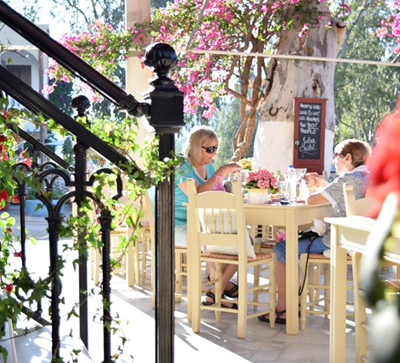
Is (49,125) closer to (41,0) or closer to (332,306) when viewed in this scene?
(332,306)

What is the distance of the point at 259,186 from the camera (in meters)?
4.75

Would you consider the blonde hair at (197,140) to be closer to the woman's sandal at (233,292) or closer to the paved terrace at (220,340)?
the woman's sandal at (233,292)

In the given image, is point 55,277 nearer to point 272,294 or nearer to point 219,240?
point 219,240

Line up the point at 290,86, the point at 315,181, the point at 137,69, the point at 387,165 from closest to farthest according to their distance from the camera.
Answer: the point at 387,165
the point at 315,181
the point at 137,69
the point at 290,86

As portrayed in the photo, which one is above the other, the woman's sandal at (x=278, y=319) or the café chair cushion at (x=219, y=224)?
the café chair cushion at (x=219, y=224)

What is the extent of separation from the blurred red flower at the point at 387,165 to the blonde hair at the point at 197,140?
15.2ft

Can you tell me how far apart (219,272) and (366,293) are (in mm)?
4276

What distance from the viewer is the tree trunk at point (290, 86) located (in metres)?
9.23

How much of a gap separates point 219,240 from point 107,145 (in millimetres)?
2713

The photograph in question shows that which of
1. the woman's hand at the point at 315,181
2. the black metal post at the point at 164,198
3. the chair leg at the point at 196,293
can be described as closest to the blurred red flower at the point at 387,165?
the black metal post at the point at 164,198

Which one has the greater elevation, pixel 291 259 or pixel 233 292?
pixel 291 259

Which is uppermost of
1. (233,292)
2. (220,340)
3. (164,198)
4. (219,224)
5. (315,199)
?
(164,198)

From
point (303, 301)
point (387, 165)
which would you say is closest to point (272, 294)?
point (303, 301)

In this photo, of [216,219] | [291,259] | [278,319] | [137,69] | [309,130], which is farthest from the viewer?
[309,130]
